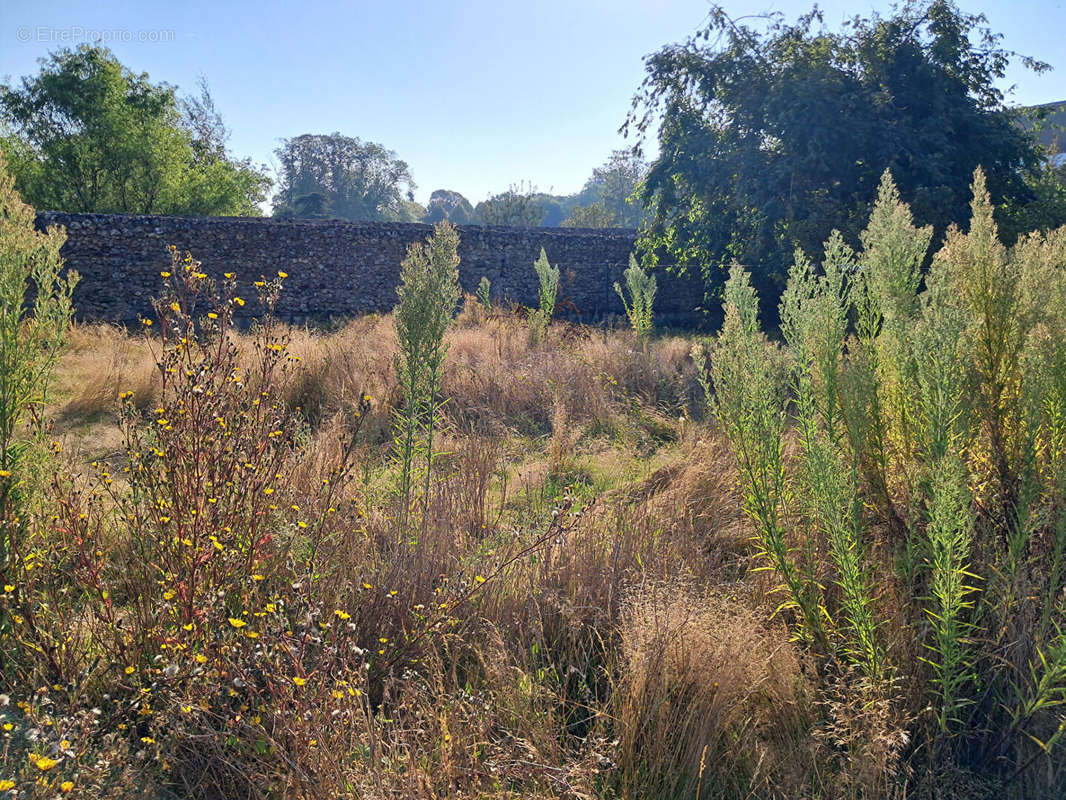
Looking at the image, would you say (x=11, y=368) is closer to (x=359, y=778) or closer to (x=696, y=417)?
(x=359, y=778)

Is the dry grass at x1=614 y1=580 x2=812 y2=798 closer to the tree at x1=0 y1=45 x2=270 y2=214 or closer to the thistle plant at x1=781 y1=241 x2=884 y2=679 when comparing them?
the thistle plant at x1=781 y1=241 x2=884 y2=679

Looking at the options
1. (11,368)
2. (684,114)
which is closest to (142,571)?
(11,368)

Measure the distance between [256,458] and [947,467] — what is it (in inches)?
90.7

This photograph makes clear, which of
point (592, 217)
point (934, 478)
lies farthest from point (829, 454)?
point (592, 217)

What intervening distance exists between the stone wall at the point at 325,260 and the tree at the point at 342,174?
40.1m

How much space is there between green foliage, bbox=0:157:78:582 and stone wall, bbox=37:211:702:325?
27.2 feet

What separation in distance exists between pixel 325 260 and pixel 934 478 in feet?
47.4

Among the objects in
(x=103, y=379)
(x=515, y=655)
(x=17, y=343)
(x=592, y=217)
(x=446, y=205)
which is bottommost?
(x=515, y=655)

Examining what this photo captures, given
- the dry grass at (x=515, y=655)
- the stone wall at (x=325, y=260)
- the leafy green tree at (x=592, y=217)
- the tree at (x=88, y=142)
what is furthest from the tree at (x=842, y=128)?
the leafy green tree at (x=592, y=217)

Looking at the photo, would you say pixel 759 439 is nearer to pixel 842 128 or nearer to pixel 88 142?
pixel 842 128

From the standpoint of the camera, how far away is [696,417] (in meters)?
6.29

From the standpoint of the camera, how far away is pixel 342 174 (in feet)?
185

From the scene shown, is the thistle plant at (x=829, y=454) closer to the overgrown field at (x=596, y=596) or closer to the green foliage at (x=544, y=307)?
the overgrown field at (x=596, y=596)

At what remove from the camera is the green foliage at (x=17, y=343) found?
239 cm
